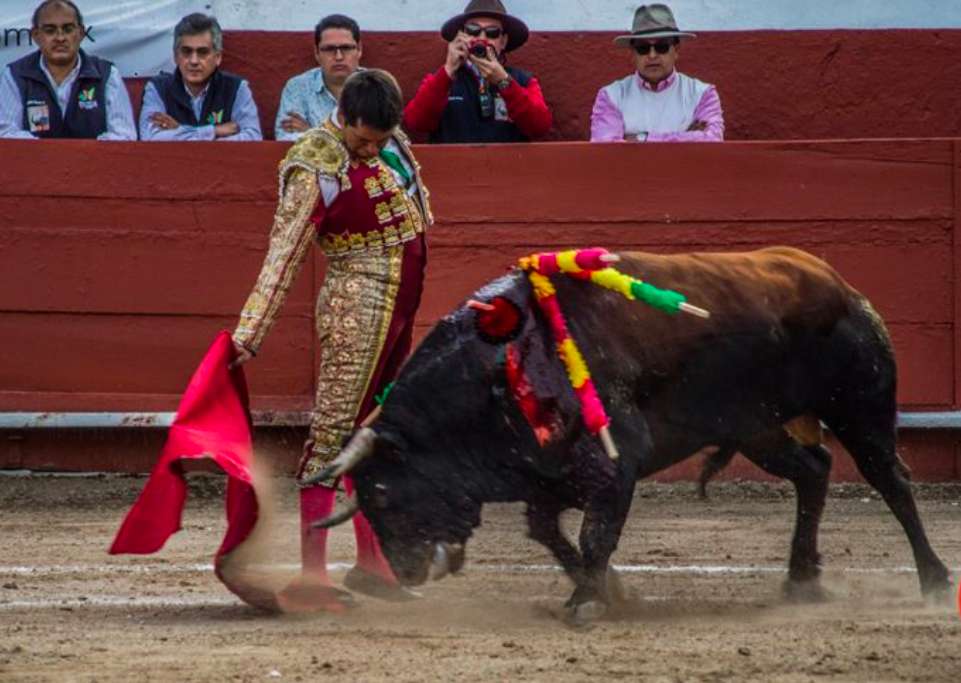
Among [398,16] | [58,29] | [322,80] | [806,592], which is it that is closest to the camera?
[806,592]

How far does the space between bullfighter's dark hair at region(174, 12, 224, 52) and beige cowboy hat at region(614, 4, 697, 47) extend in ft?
4.83

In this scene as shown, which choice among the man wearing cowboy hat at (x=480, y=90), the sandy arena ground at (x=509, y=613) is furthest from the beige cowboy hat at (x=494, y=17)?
the sandy arena ground at (x=509, y=613)

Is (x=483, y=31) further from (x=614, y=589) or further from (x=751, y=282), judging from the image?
(x=614, y=589)

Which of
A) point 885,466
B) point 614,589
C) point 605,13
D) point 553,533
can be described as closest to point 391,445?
point 553,533

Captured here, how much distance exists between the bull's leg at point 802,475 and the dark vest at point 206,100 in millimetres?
3007

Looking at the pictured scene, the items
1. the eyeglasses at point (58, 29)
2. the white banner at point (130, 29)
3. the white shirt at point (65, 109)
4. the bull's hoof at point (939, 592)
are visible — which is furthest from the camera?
the white banner at point (130, 29)

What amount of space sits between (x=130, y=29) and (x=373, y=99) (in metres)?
3.22

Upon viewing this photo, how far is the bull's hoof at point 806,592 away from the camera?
19.6 ft

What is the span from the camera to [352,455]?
5.56 m

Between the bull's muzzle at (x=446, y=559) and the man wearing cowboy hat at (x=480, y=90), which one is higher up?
the man wearing cowboy hat at (x=480, y=90)

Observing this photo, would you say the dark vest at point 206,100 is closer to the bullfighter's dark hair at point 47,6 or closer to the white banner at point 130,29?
the white banner at point 130,29

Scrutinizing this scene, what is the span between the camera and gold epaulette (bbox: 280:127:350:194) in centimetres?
570

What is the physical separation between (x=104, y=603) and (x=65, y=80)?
2977 millimetres

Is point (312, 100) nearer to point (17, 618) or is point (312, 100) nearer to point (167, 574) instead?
point (167, 574)
